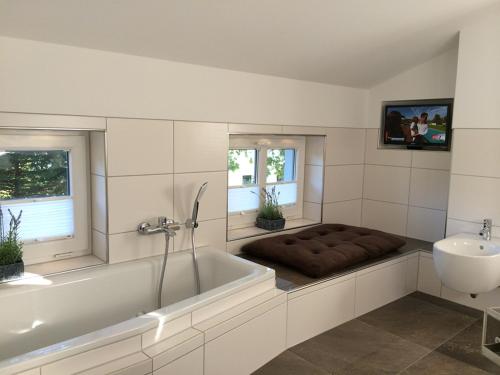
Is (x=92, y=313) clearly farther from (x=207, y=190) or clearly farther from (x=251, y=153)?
(x=251, y=153)

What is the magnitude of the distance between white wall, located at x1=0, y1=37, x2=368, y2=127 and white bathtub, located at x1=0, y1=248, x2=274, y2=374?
2.82 ft

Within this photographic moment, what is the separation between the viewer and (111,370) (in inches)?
65.7

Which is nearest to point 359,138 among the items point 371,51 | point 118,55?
point 371,51

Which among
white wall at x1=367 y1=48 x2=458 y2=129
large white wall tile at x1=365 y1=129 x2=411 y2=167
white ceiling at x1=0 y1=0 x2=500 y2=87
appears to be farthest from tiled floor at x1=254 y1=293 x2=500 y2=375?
white ceiling at x1=0 y1=0 x2=500 y2=87

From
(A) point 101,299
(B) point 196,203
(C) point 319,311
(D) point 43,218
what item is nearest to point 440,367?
(C) point 319,311

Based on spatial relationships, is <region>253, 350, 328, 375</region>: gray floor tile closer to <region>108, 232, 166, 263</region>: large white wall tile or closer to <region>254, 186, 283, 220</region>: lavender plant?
<region>108, 232, 166, 263</region>: large white wall tile

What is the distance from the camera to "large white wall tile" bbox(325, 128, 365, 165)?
3.78m

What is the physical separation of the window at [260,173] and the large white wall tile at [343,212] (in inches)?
9.7

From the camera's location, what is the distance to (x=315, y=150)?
3.81 m

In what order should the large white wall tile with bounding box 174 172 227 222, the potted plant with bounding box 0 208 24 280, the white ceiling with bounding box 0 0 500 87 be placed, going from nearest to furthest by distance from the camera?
1. the white ceiling with bounding box 0 0 500 87
2. the potted plant with bounding box 0 208 24 280
3. the large white wall tile with bounding box 174 172 227 222

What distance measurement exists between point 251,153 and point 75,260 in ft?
5.09

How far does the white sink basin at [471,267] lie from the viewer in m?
2.65

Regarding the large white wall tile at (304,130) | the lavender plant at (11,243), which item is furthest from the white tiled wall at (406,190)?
the lavender plant at (11,243)

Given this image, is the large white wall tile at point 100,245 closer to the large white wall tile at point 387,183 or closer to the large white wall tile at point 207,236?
the large white wall tile at point 207,236
